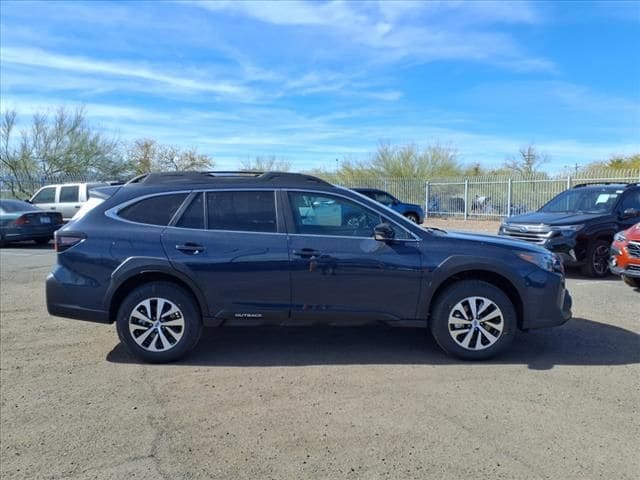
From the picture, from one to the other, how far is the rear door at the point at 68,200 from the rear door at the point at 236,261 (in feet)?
45.3

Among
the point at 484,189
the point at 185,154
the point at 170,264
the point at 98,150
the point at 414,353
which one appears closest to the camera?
the point at 170,264

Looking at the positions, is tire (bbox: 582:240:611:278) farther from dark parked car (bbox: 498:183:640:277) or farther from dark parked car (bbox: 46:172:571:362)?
dark parked car (bbox: 46:172:571:362)

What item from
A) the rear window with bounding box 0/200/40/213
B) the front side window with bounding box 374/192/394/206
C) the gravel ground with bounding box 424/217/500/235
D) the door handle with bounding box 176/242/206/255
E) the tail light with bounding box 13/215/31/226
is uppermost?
the front side window with bounding box 374/192/394/206

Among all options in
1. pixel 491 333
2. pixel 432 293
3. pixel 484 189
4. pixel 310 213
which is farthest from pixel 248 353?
pixel 484 189

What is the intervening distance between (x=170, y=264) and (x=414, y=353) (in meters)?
2.54

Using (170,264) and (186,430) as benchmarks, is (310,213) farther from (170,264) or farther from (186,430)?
(186,430)

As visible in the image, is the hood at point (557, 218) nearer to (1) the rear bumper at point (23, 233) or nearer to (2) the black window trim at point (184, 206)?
(2) the black window trim at point (184, 206)

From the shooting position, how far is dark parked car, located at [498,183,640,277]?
30.0 ft

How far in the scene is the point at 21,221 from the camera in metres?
14.7

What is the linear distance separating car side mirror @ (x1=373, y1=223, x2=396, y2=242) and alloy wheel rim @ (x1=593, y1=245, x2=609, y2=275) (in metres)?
6.30

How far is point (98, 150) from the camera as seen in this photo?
31656mm

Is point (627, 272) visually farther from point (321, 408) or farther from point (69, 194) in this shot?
point (69, 194)

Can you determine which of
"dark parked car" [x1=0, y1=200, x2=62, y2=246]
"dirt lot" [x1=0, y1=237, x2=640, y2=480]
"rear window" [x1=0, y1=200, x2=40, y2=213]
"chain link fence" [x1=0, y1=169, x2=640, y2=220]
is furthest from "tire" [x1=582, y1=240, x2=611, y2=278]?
"rear window" [x1=0, y1=200, x2=40, y2=213]

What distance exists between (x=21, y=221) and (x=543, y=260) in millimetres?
14571
